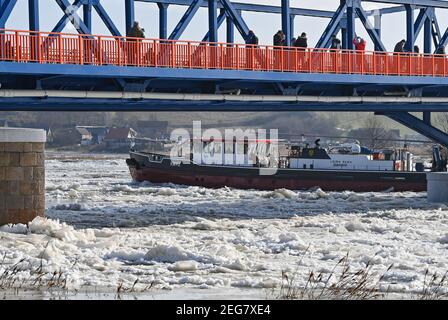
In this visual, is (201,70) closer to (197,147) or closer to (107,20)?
(107,20)

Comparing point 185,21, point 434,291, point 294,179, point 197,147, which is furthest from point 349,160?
point 434,291

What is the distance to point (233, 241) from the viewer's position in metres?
27.4

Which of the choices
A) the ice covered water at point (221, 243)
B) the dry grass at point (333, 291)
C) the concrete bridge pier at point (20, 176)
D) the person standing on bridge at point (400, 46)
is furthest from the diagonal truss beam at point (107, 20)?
the dry grass at point (333, 291)

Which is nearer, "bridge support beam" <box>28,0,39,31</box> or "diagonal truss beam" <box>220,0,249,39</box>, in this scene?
"bridge support beam" <box>28,0,39,31</box>

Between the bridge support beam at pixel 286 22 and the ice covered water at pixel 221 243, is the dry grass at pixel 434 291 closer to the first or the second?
the ice covered water at pixel 221 243

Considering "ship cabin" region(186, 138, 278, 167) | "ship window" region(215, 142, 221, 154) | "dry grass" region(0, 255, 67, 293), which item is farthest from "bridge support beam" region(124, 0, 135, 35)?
"ship window" region(215, 142, 221, 154)

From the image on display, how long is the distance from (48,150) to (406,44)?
139 metres

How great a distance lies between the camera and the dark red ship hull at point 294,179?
180ft

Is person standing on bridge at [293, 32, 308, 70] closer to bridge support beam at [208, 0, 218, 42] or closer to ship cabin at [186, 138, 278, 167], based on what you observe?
bridge support beam at [208, 0, 218, 42]

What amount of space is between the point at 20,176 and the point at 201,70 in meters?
9.15

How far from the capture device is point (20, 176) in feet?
92.8

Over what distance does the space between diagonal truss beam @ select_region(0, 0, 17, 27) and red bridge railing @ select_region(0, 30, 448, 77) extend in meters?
0.75

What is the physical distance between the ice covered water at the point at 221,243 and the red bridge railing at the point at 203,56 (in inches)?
217

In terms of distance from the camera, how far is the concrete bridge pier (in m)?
28.1
